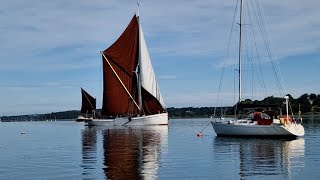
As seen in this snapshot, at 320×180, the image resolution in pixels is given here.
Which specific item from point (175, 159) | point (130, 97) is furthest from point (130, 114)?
point (175, 159)

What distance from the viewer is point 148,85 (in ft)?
357

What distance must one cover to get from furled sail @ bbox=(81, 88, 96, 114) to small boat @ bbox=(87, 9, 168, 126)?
1540 inches

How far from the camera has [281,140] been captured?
46719 mm

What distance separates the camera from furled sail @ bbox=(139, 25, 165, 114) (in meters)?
108

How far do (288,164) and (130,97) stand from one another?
82.0 m

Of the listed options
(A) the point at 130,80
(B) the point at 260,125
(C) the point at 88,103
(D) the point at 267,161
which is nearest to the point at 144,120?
(A) the point at 130,80

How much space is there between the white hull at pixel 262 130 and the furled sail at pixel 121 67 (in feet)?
186

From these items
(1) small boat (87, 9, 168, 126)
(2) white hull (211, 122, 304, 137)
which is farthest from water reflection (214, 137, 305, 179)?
(1) small boat (87, 9, 168, 126)

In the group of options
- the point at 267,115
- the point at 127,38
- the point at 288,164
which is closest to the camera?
the point at 288,164

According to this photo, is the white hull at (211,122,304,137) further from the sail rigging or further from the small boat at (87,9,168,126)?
the sail rigging

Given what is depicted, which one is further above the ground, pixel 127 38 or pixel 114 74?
pixel 127 38

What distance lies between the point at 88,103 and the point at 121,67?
147 feet

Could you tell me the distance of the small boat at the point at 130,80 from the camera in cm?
10725

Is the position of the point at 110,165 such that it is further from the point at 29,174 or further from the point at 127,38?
the point at 127,38
